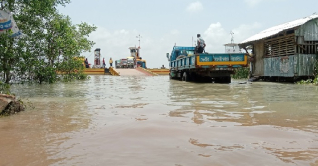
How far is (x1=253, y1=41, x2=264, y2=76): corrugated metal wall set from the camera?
2150 centimetres

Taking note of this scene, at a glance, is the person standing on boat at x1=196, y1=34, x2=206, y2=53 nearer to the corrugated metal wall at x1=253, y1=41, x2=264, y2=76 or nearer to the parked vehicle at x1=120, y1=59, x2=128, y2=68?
the corrugated metal wall at x1=253, y1=41, x2=264, y2=76

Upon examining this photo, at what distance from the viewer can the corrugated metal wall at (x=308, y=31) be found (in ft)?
55.8

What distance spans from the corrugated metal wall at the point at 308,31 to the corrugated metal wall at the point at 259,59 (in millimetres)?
4357

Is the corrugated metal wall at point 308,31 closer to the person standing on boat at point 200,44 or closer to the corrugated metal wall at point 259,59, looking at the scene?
the corrugated metal wall at point 259,59

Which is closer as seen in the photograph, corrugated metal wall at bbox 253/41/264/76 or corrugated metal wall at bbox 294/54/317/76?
corrugated metal wall at bbox 294/54/317/76

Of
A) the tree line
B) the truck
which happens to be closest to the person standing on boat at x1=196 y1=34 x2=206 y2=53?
the truck

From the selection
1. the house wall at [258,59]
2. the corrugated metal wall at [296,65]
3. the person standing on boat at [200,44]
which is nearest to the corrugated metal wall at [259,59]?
the house wall at [258,59]

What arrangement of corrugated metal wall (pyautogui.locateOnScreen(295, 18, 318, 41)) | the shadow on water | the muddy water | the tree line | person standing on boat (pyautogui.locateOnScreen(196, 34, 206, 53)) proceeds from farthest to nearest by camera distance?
person standing on boat (pyautogui.locateOnScreen(196, 34, 206, 53)) → corrugated metal wall (pyautogui.locateOnScreen(295, 18, 318, 41)) → the tree line → the shadow on water → the muddy water

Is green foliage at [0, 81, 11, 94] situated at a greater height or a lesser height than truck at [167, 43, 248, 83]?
lesser

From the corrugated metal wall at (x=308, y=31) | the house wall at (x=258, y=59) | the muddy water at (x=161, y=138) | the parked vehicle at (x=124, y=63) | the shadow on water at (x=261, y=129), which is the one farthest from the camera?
the parked vehicle at (x=124, y=63)

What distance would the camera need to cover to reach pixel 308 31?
1711cm

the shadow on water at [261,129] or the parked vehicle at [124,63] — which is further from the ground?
the parked vehicle at [124,63]

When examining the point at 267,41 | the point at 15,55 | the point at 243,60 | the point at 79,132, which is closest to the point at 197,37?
the point at 243,60

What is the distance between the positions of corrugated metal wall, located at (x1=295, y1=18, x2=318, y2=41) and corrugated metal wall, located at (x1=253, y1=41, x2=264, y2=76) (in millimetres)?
4357
